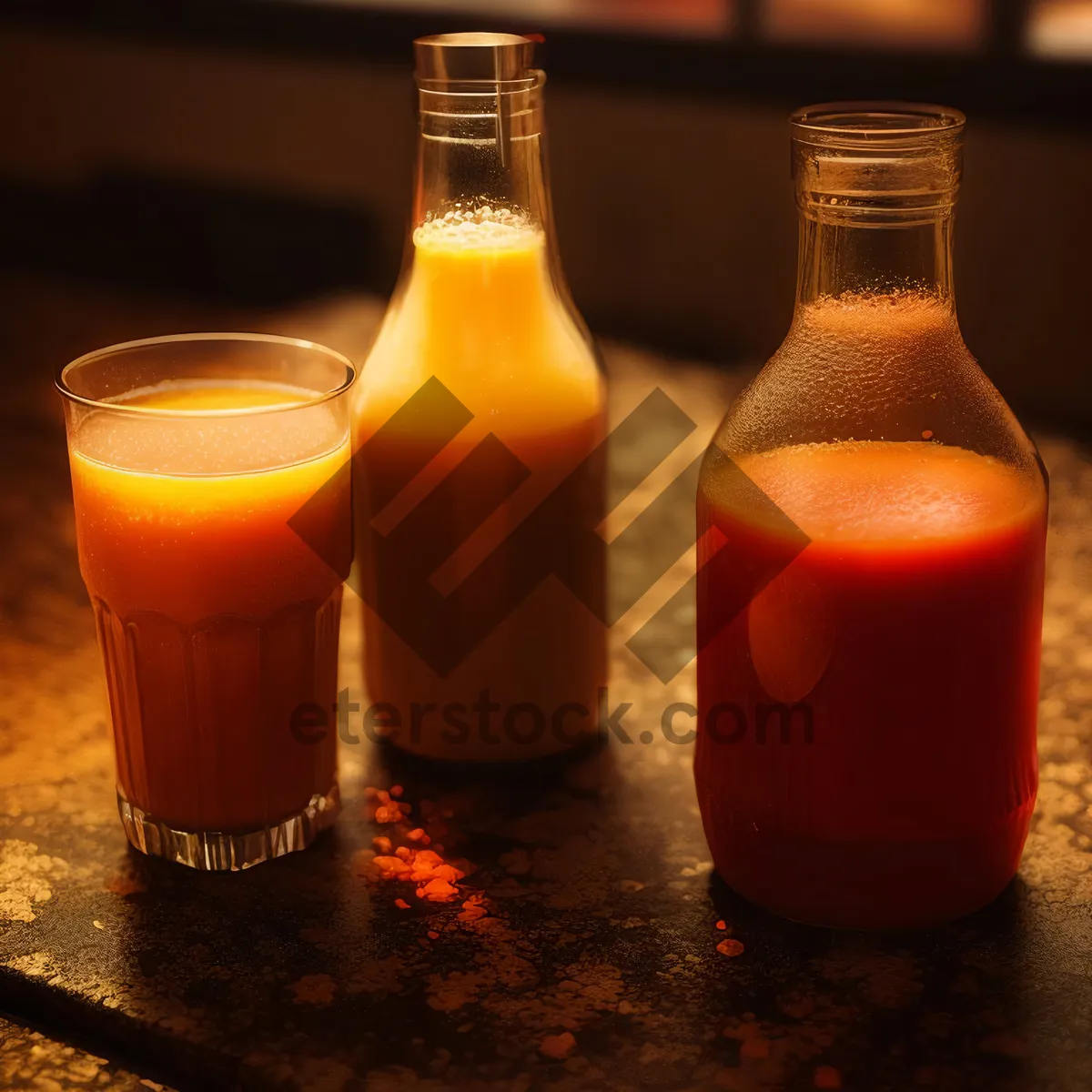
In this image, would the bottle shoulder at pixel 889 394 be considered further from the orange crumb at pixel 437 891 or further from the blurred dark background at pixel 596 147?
the blurred dark background at pixel 596 147

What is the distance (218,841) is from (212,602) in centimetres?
13

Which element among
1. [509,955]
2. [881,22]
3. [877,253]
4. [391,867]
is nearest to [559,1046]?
[509,955]

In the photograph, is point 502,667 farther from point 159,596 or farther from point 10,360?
point 10,360

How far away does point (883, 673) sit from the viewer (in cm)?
72

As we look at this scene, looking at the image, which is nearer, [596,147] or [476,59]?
[476,59]

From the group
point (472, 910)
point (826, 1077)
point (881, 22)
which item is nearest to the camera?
point (826, 1077)

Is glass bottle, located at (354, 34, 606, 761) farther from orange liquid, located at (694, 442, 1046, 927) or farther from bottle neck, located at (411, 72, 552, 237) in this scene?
orange liquid, located at (694, 442, 1046, 927)

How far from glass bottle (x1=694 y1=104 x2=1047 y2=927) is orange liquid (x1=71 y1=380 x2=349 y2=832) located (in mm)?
217

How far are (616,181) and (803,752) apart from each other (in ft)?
7.35

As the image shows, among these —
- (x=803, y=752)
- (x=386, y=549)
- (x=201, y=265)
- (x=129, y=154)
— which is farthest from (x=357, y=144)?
(x=803, y=752)

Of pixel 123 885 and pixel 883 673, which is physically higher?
pixel 883 673
